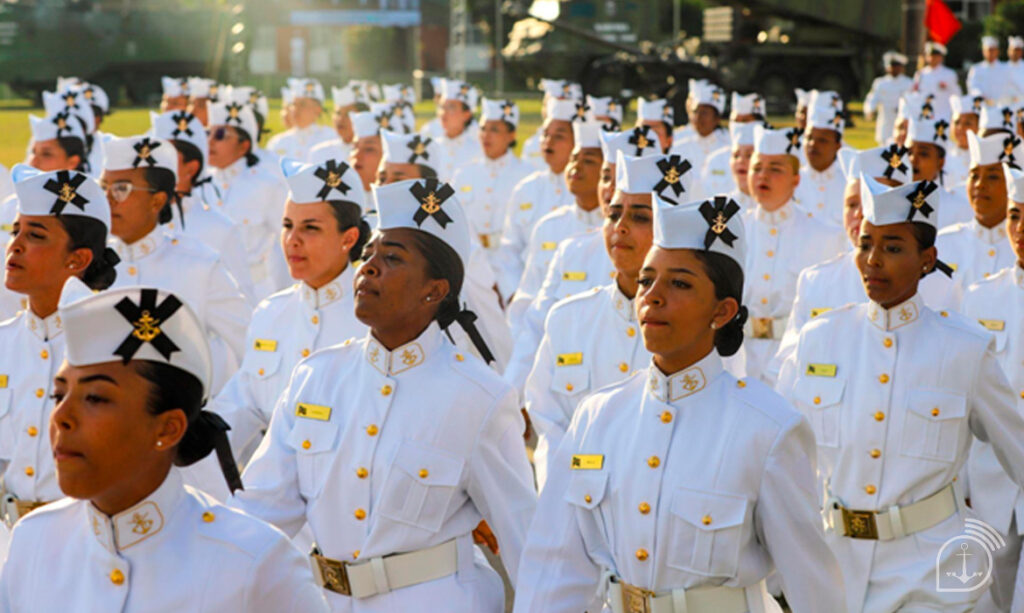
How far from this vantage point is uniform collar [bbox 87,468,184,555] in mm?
2998

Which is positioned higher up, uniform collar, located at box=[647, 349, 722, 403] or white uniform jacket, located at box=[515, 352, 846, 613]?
uniform collar, located at box=[647, 349, 722, 403]

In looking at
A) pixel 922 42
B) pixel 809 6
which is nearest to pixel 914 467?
pixel 922 42

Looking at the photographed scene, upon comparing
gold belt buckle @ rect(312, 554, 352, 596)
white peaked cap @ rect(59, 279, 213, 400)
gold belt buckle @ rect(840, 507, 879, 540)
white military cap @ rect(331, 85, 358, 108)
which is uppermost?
white military cap @ rect(331, 85, 358, 108)

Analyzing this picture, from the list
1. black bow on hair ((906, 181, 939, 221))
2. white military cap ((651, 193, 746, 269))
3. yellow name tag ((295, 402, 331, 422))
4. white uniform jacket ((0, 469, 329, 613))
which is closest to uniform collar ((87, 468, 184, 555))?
white uniform jacket ((0, 469, 329, 613))

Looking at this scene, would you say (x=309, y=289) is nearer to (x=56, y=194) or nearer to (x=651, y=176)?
(x=56, y=194)

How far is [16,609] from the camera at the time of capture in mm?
3127

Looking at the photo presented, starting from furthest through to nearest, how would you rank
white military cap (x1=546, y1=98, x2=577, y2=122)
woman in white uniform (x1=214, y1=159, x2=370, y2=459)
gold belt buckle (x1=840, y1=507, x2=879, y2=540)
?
white military cap (x1=546, y1=98, x2=577, y2=122)
woman in white uniform (x1=214, y1=159, x2=370, y2=459)
gold belt buckle (x1=840, y1=507, x2=879, y2=540)

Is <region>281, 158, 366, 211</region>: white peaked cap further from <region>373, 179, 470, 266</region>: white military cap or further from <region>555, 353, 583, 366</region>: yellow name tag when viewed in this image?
<region>373, 179, 470, 266</region>: white military cap

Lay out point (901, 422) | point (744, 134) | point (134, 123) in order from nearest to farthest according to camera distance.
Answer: point (901, 422)
point (744, 134)
point (134, 123)

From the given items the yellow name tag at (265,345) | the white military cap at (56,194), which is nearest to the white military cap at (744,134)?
the yellow name tag at (265,345)

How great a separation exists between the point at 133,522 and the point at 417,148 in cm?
652

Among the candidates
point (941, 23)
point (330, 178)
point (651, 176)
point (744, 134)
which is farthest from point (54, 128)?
point (941, 23)

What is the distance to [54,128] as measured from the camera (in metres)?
11.2

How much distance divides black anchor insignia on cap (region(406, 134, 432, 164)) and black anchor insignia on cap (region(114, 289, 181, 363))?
20.5 ft
